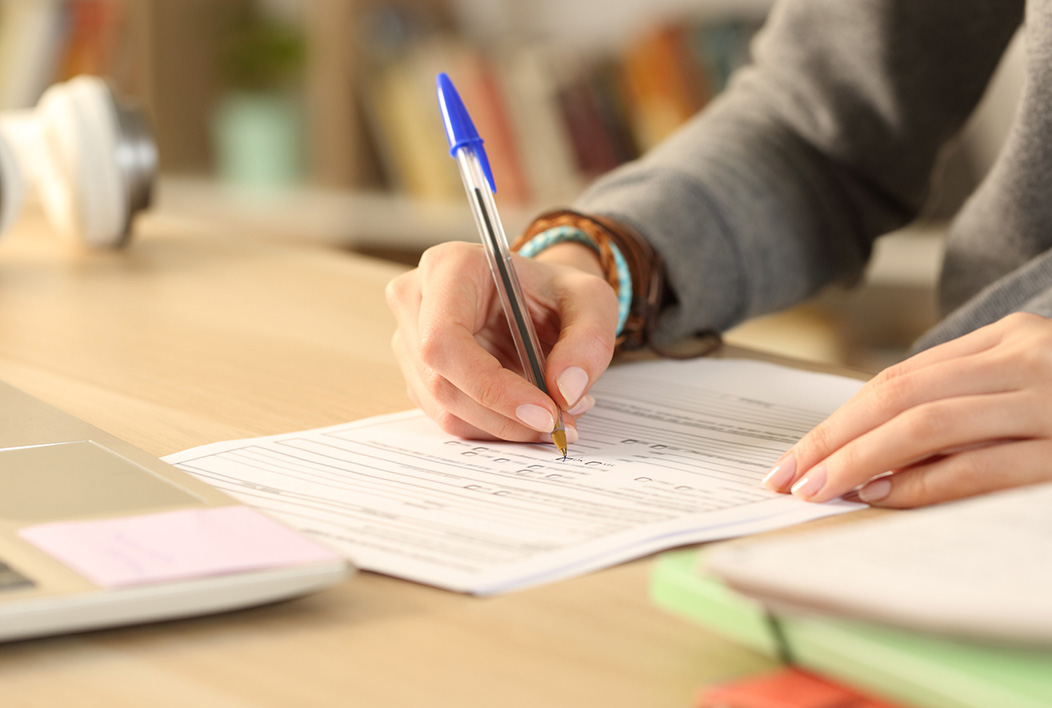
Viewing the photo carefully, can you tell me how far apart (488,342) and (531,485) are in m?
0.18

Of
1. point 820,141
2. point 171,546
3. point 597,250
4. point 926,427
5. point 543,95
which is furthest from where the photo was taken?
point 543,95

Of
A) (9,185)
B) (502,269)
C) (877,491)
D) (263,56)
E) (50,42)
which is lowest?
(877,491)

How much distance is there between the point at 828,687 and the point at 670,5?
6.87 feet

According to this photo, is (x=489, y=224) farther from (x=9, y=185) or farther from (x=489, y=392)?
(x=9, y=185)

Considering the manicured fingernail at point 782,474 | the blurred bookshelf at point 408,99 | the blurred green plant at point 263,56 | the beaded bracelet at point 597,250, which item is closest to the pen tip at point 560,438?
the manicured fingernail at point 782,474

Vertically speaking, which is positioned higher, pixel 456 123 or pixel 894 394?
pixel 456 123

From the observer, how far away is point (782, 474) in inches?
20.6

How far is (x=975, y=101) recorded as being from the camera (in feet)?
3.33

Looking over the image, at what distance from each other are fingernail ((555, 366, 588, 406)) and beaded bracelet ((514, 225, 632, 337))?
0.17 m

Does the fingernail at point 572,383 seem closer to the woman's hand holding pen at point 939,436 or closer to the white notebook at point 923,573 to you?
the woman's hand holding pen at point 939,436

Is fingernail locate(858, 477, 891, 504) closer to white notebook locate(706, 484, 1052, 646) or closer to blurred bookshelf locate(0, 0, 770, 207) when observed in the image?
white notebook locate(706, 484, 1052, 646)

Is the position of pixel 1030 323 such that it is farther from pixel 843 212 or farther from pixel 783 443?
pixel 843 212

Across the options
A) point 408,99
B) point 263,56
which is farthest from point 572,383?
point 263,56

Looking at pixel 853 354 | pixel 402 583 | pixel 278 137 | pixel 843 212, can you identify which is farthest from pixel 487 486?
pixel 278 137
